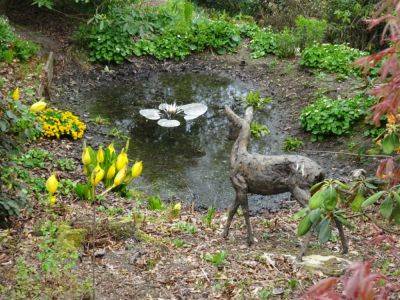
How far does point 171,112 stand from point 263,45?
4166 mm

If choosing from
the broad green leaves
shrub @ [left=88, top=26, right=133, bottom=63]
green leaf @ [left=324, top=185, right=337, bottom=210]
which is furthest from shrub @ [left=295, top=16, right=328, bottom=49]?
green leaf @ [left=324, top=185, right=337, bottom=210]

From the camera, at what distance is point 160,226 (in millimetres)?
5543

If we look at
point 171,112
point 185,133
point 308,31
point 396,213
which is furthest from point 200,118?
point 396,213

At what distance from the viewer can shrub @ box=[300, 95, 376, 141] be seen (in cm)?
869

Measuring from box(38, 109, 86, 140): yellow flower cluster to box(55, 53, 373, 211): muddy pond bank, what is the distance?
256 mm

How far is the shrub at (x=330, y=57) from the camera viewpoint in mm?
10797

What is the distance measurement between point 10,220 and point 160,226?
1378 mm

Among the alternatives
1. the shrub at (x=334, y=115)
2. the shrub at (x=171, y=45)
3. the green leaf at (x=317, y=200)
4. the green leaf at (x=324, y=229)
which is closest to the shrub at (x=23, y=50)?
the shrub at (x=171, y=45)

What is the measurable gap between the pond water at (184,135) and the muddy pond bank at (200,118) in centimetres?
1

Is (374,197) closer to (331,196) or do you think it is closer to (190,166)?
(331,196)

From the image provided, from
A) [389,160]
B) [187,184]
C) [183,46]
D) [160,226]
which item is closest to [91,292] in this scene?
[160,226]

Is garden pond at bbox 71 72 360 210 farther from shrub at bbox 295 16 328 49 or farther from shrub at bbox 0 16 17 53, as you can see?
shrub at bbox 295 16 328 49

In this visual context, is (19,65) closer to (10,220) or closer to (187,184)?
(187,184)

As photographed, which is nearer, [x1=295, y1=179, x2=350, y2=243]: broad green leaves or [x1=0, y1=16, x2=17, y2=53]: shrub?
[x1=295, y1=179, x2=350, y2=243]: broad green leaves
